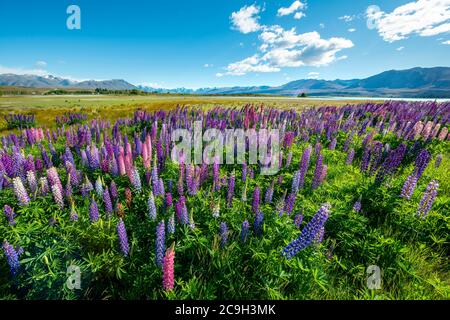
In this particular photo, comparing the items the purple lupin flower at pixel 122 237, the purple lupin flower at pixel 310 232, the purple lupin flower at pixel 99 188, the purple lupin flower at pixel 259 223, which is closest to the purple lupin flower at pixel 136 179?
the purple lupin flower at pixel 99 188

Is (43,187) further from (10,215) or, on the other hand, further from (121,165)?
(121,165)

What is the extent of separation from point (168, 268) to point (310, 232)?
1.63m

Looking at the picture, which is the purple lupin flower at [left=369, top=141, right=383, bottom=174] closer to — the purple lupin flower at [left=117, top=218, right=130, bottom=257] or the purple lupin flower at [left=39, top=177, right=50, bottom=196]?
the purple lupin flower at [left=117, top=218, right=130, bottom=257]

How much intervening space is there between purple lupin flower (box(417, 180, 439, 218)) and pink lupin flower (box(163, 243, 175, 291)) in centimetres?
421

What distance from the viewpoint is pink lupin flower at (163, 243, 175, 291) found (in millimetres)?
2418

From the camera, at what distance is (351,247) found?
12.5 feet

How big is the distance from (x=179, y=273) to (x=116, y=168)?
2.70 meters

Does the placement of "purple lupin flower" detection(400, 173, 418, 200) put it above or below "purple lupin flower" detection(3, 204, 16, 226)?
above

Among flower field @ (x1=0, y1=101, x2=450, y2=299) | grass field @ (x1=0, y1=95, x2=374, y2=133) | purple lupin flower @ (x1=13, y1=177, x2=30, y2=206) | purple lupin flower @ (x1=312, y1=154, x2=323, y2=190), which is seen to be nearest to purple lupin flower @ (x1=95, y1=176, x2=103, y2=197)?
flower field @ (x1=0, y1=101, x2=450, y2=299)

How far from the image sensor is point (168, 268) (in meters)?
2.49

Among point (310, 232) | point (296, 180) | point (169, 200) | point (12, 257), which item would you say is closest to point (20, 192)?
point (12, 257)

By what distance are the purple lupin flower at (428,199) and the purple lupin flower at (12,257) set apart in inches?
235
